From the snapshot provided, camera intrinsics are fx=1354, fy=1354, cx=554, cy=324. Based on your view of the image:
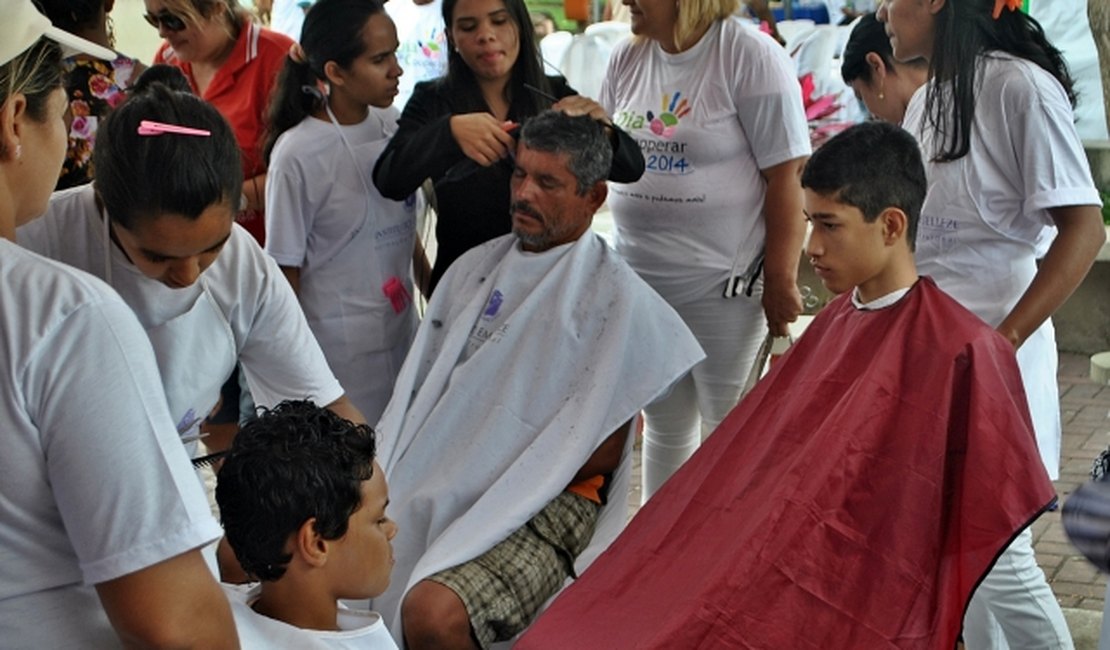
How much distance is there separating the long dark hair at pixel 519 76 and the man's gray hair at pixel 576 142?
286mm

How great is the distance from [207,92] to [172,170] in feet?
6.27

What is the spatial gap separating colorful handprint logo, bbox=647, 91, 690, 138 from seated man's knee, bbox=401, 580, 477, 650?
4.34 feet

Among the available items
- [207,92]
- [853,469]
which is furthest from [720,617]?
[207,92]

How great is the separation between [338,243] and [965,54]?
57.8 inches

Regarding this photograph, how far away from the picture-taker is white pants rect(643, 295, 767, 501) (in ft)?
11.0

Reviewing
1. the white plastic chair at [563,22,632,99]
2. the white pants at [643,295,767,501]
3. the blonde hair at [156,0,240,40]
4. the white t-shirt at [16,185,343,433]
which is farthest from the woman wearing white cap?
the white plastic chair at [563,22,632,99]

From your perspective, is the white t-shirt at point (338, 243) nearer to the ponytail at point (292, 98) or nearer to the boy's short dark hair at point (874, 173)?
the ponytail at point (292, 98)

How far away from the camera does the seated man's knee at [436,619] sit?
2.47 metres

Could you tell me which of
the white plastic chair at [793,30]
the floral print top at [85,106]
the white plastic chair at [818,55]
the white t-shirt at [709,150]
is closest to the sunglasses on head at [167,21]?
the floral print top at [85,106]

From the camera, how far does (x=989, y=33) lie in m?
2.73

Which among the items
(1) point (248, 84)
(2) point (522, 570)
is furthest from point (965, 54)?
(1) point (248, 84)

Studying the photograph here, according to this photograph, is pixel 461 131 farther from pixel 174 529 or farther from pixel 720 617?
pixel 174 529

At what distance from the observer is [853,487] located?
7.89 feet

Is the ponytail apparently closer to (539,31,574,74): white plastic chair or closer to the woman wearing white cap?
the woman wearing white cap
